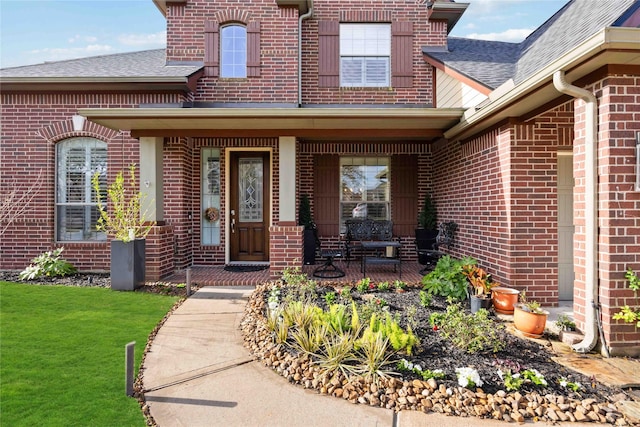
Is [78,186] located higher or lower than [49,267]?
higher

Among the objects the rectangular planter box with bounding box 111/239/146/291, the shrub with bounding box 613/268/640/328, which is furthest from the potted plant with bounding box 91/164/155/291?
the shrub with bounding box 613/268/640/328

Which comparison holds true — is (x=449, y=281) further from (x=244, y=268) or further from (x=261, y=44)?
(x=261, y=44)

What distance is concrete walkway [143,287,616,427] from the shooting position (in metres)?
2.54

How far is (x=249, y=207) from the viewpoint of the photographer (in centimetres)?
820

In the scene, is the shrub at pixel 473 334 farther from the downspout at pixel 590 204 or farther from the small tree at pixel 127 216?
the small tree at pixel 127 216

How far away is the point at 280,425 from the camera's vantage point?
2.50m

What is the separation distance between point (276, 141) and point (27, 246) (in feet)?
18.1

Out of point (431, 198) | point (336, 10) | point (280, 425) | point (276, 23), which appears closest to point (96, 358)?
point (280, 425)

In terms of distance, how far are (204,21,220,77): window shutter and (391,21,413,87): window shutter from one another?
13.4ft

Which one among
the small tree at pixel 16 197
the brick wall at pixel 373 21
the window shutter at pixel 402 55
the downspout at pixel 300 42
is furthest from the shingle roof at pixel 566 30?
the small tree at pixel 16 197

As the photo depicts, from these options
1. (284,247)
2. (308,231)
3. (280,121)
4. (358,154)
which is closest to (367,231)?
(308,231)

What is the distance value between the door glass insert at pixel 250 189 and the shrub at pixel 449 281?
4.22 metres

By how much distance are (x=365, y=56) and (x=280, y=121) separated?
12.7ft

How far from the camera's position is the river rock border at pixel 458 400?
2584 millimetres
